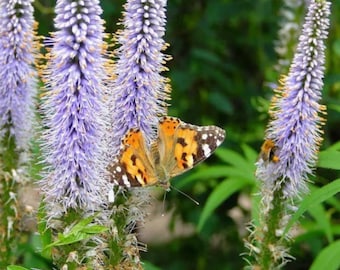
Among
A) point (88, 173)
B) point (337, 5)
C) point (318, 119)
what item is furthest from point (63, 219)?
point (337, 5)

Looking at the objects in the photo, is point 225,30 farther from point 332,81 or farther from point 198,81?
point 332,81

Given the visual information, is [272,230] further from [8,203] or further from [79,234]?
[8,203]

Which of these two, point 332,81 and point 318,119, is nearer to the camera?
point 318,119

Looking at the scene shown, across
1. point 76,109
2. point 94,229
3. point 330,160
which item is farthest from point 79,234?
point 330,160

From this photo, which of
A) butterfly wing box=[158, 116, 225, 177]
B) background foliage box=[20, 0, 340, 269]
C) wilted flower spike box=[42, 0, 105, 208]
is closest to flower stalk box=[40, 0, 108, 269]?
wilted flower spike box=[42, 0, 105, 208]

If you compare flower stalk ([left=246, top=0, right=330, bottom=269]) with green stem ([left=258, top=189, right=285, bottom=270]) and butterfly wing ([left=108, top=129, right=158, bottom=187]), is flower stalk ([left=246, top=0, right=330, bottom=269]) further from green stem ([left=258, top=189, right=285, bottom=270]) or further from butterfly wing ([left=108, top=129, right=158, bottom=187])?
butterfly wing ([left=108, top=129, right=158, bottom=187])
